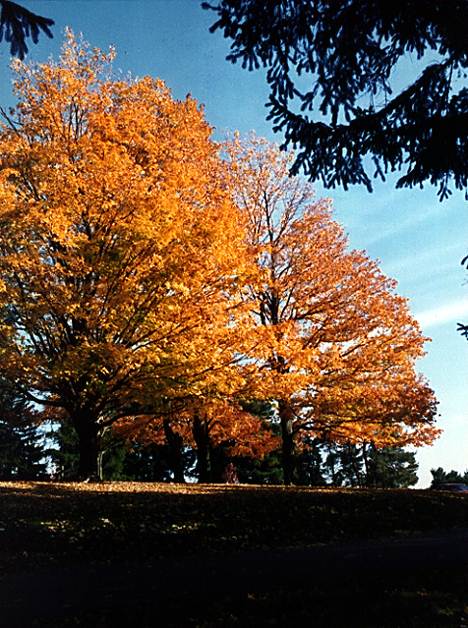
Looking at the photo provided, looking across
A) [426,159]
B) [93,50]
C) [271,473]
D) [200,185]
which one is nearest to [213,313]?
[200,185]

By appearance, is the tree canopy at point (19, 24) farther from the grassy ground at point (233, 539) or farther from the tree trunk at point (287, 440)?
the tree trunk at point (287, 440)

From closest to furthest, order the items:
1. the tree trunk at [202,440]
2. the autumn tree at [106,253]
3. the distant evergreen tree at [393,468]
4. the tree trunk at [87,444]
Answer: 1. the autumn tree at [106,253]
2. the tree trunk at [87,444]
3. the tree trunk at [202,440]
4. the distant evergreen tree at [393,468]

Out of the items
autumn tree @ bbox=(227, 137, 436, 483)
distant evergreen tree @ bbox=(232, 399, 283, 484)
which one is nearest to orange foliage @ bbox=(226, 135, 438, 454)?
autumn tree @ bbox=(227, 137, 436, 483)

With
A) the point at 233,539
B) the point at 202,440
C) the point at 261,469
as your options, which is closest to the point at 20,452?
the point at 261,469

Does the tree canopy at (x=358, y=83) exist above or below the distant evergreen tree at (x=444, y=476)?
above

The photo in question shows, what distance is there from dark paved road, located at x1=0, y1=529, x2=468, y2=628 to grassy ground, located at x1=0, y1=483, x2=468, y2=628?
128 mm

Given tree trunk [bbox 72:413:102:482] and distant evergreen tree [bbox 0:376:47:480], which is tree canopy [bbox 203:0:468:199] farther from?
distant evergreen tree [bbox 0:376:47:480]

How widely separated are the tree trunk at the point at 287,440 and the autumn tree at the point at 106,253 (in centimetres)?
638

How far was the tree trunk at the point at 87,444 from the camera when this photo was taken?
14148mm

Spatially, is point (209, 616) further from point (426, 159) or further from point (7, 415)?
point (7, 415)

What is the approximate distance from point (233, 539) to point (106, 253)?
6.78 metres

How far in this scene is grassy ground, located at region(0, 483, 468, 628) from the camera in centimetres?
522

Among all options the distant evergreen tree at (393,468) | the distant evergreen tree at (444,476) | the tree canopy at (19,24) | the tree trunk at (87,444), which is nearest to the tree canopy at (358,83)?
the tree canopy at (19,24)

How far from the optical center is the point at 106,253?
1231 cm
